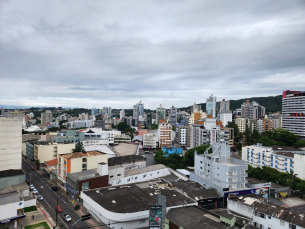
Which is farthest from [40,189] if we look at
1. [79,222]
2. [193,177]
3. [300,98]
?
[300,98]

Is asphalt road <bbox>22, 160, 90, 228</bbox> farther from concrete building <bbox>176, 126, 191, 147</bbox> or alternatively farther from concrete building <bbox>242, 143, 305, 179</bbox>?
concrete building <bbox>176, 126, 191, 147</bbox>

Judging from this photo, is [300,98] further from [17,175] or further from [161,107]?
[161,107]

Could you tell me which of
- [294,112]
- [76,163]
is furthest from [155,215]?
[294,112]

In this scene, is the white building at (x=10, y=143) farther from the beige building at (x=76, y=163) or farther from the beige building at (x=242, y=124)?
the beige building at (x=242, y=124)

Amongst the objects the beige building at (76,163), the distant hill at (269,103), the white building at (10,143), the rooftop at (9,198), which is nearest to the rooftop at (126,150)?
the beige building at (76,163)

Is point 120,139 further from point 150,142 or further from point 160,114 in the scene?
point 160,114

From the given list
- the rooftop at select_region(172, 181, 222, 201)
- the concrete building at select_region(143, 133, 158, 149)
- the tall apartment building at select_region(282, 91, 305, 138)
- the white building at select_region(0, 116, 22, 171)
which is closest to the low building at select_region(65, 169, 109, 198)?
the rooftop at select_region(172, 181, 222, 201)
